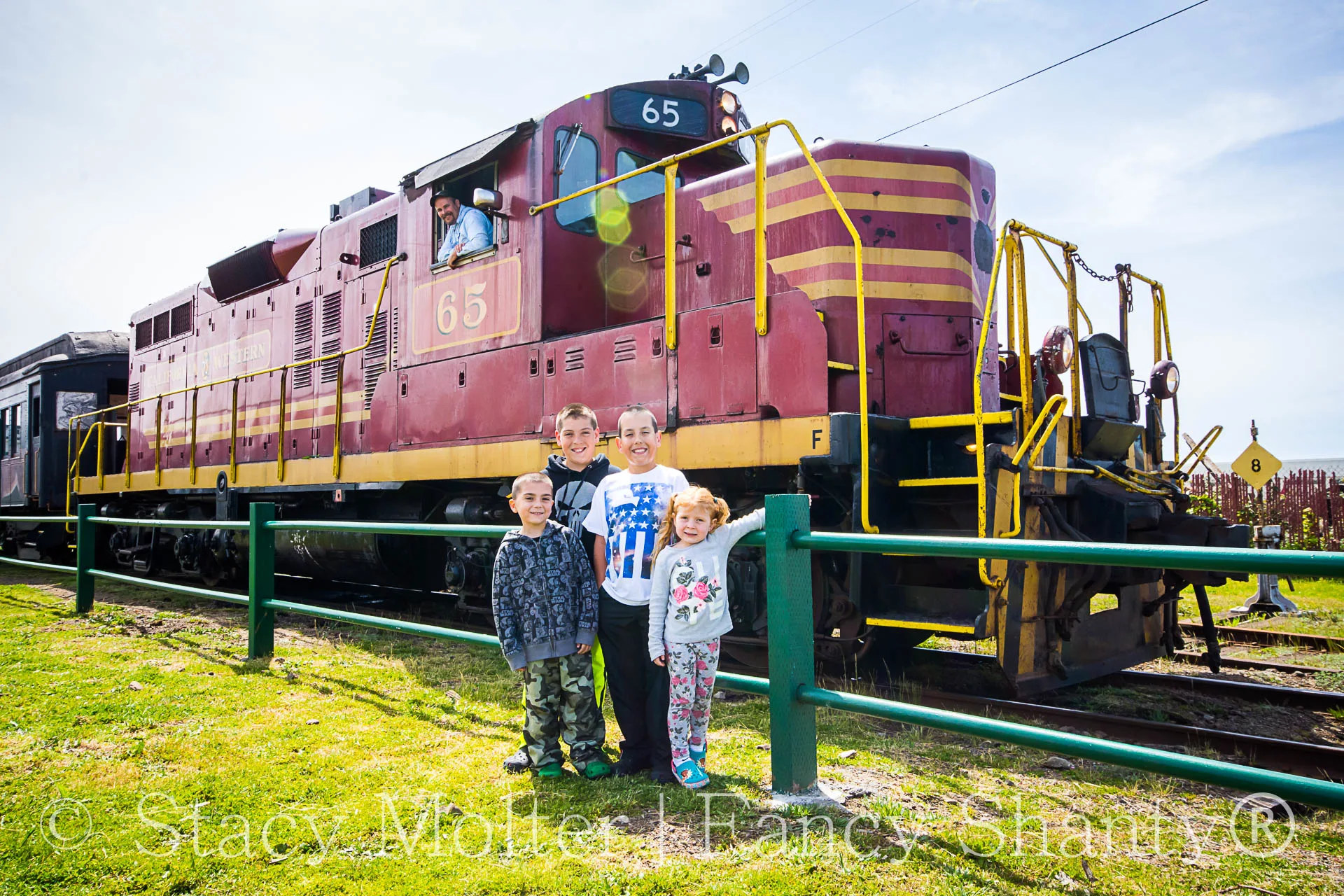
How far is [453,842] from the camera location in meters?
2.58

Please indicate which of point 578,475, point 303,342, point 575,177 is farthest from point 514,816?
point 303,342

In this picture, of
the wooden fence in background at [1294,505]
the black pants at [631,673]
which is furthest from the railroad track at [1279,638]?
the wooden fence in background at [1294,505]

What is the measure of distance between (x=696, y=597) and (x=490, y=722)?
151 centimetres

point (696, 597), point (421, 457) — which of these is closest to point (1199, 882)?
point (696, 597)

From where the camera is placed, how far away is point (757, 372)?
489 cm

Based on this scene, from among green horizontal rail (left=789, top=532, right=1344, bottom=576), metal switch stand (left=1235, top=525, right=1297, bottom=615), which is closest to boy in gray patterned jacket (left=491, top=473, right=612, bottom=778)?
green horizontal rail (left=789, top=532, right=1344, bottom=576)

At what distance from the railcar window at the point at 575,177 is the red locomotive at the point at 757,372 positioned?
17 millimetres

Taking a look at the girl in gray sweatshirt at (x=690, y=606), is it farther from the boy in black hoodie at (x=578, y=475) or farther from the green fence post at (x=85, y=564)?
the green fence post at (x=85, y=564)

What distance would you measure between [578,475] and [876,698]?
1387 mm

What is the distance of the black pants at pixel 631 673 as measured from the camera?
3.18 metres

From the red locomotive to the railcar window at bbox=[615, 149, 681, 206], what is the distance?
2 centimetres

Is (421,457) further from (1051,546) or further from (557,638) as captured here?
(1051,546)

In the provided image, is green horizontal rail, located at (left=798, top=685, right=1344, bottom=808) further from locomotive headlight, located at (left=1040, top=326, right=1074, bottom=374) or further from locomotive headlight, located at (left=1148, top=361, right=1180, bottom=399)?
locomotive headlight, located at (left=1148, top=361, right=1180, bottom=399)

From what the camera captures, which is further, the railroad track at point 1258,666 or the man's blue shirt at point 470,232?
the man's blue shirt at point 470,232
